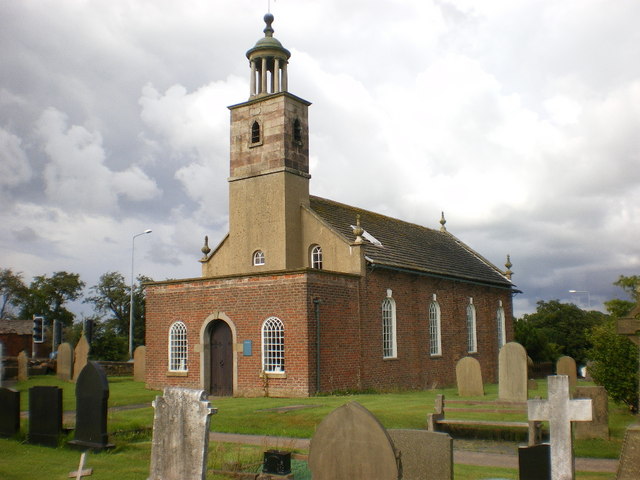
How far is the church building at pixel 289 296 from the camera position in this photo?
2370 centimetres

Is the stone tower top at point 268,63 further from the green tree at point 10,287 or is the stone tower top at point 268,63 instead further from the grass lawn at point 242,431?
the green tree at point 10,287

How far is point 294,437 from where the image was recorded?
1430 centimetres

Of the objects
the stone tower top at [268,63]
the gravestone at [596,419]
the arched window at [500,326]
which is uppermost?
→ the stone tower top at [268,63]

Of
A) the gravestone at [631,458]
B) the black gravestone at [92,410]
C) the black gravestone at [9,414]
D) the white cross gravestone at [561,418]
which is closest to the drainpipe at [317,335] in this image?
the black gravestone at [9,414]

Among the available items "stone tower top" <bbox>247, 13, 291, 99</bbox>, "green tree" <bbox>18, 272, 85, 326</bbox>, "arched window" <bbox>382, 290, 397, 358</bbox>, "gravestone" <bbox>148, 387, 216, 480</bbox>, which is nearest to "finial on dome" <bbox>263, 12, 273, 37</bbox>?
"stone tower top" <bbox>247, 13, 291, 99</bbox>

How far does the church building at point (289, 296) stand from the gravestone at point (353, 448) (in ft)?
50.1

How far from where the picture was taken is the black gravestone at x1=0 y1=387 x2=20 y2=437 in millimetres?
13922

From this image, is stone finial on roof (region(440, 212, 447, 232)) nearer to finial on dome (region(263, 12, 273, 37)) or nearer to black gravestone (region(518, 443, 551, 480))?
finial on dome (region(263, 12, 273, 37))

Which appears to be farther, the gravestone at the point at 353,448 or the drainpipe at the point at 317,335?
the drainpipe at the point at 317,335

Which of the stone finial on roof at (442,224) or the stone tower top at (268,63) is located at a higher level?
the stone tower top at (268,63)

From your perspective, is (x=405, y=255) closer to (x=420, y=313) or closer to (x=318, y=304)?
(x=420, y=313)

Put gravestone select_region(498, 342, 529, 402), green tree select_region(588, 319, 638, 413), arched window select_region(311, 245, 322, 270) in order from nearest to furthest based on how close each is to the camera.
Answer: green tree select_region(588, 319, 638, 413) < gravestone select_region(498, 342, 529, 402) < arched window select_region(311, 245, 322, 270)

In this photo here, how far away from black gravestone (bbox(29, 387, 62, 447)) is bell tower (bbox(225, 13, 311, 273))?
1424cm

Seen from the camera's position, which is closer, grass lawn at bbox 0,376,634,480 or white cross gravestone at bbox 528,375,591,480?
white cross gravestone at bbox 528,375,591,480
